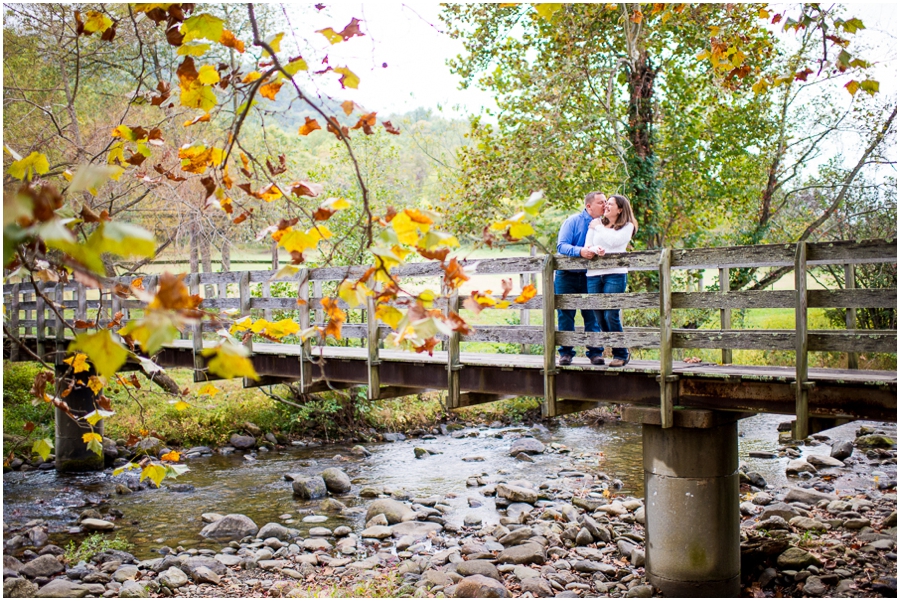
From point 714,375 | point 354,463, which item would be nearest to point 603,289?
point 714,375

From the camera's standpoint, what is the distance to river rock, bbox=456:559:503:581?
325 inches

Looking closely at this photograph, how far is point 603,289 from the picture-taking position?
7.50 meters

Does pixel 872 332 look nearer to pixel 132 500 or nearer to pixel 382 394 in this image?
pixel 382 394

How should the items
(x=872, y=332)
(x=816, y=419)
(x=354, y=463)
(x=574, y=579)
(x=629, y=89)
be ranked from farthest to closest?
(x=629, y=89) → (x=354, y=463) → (x=574, y=579) → (x=816, y=419) → (x=872, y=332)

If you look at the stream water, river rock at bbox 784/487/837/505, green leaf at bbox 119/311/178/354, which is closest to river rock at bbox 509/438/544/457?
the stream water

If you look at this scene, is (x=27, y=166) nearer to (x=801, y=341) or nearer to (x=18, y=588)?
(x=801, y=341)

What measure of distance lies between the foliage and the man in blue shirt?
20.6 ft

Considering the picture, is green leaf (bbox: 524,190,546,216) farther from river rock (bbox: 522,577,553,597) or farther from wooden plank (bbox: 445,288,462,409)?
river rock (bbox: 522,577,553,597)

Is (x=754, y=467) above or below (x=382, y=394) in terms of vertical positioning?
below

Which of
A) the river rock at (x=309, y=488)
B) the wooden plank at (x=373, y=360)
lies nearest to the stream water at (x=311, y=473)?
the river rock at (x=309, y=488)

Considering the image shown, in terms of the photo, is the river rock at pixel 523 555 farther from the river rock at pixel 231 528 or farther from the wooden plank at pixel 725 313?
the river rock at pixel 231 528

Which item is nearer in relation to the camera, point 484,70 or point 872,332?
point 872,332

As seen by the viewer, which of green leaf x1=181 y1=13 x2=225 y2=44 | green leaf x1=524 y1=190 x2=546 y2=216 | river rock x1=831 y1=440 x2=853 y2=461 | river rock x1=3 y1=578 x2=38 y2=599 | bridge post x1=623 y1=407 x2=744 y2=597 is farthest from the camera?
river rock x1=831 y1=440 x2=853 y2=461

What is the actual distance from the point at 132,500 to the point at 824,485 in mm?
10748
